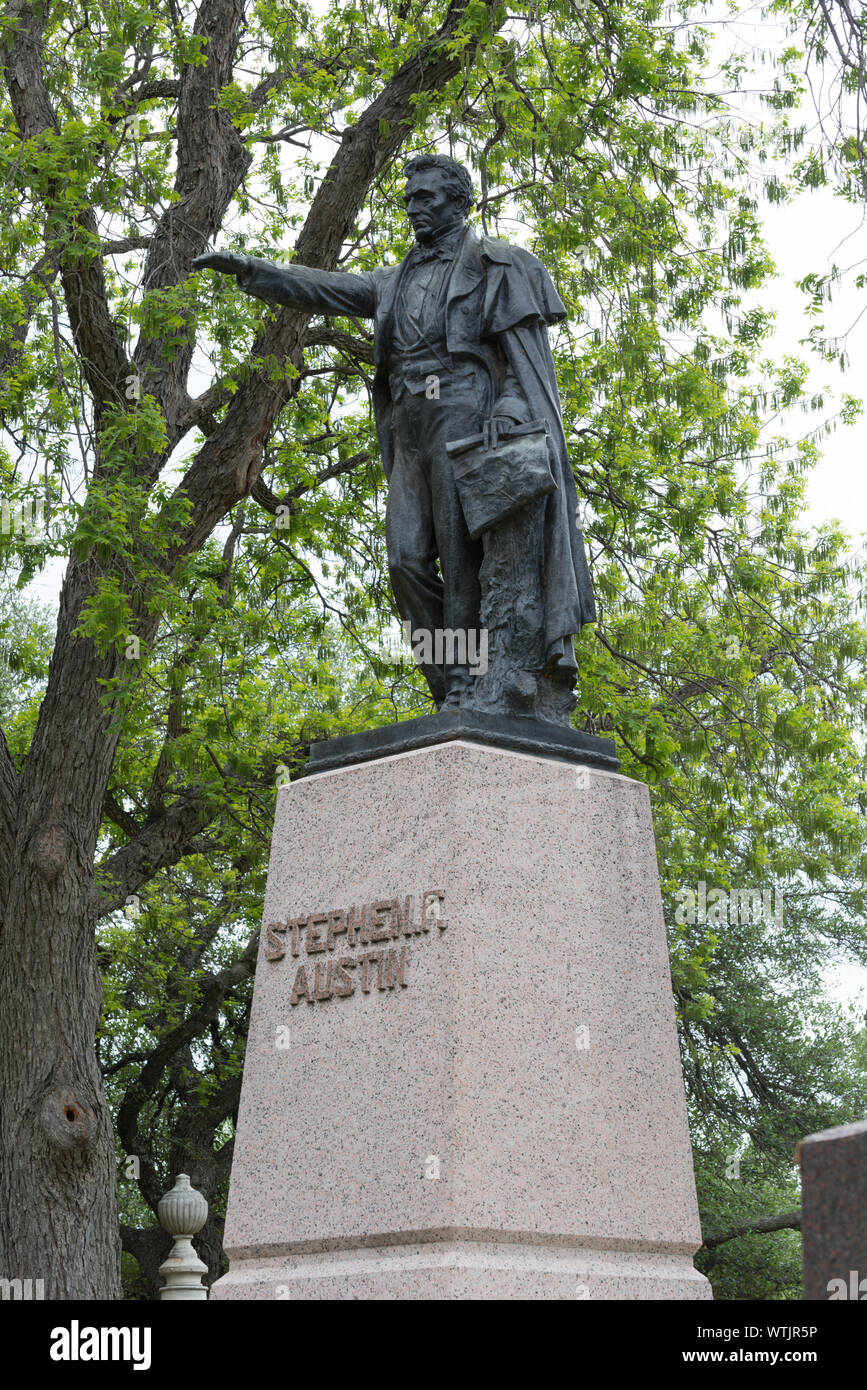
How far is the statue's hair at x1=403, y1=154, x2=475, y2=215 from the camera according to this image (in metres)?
6.89

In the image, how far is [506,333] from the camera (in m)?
6.61

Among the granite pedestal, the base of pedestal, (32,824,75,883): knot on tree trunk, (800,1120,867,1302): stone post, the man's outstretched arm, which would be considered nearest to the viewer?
(800,1120,867,1302): stone post

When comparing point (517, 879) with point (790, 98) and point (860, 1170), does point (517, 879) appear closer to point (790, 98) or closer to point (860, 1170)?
point (860, 1170)

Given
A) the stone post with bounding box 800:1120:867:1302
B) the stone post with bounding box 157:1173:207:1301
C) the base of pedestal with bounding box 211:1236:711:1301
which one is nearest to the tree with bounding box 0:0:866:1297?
the stone post with bounding box 157:1173:207:1301

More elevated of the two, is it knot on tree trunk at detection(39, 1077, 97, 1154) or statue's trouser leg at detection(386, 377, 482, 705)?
statue's trouser leg at detection(386, 377, 482, 705)

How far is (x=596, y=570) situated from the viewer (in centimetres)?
1445

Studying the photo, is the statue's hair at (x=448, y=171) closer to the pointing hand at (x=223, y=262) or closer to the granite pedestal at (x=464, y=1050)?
the pointing hand at (x=223, y=262)

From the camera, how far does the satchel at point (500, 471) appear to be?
6.34 meters

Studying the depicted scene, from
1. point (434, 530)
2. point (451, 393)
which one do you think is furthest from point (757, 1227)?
point (451, 393)

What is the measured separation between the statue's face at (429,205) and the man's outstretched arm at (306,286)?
297 mm

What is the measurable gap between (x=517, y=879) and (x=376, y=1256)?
1.28 m

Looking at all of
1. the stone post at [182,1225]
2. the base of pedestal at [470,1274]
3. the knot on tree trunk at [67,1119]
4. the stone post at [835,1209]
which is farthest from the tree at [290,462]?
the stone post at [835,1209]

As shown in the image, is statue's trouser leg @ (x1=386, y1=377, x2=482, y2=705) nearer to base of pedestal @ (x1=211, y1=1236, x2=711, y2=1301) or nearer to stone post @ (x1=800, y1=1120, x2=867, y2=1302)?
base of pedestal @ (x1=211, y1=1236, x2=711, y2=1301)

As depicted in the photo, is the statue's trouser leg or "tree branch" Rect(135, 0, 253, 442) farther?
"tree branch" Rect(135, 0, 253, 442)
